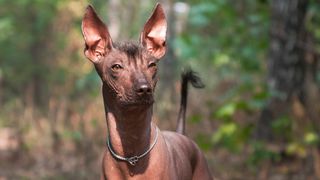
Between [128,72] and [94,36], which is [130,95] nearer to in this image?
[128,72]

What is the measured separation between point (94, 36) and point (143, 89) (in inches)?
34.5

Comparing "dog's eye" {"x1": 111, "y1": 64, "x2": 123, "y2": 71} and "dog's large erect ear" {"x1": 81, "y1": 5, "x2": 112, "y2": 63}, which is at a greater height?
"dog's large erect ear" {"x1": 81, "y1": 5, "x2": 112, "y2": 63}

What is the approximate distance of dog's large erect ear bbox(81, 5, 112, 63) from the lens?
17.9 feet

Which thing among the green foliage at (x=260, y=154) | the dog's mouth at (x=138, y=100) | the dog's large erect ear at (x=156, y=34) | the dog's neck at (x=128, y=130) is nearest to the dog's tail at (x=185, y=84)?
the dog's large erect ear at (x=156, y=34)

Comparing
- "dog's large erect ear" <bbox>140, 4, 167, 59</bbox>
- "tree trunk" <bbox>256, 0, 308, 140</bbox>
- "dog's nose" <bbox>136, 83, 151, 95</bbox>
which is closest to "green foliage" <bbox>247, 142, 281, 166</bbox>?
"tree trunk" <bbox>256, 0, 308, 140</bbox>

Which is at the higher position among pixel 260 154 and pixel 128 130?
pixel 128 130

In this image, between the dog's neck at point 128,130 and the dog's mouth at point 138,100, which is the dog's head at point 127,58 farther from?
the dog's neck at point 128,130

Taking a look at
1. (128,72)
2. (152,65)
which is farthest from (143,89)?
(152,65)

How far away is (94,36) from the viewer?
18.1 feet

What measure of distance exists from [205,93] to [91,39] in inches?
422

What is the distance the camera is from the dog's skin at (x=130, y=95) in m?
5.07

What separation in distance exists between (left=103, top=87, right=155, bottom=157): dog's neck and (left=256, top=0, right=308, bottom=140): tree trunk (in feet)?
21.5

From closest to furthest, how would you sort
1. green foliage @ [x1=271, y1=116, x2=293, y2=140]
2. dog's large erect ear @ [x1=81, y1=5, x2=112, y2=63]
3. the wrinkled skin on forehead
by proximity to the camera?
the wrinkled skin on forehead, dog's large erect ear @ [x1=81, y1=5, x2=112, y2=63], green foliage @ [x1=271, y1=116, x2=293, y2=140]

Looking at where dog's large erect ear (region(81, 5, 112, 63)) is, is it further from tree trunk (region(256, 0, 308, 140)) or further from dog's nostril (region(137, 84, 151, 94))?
tree trunk (region(256, 0, 308, 140))
